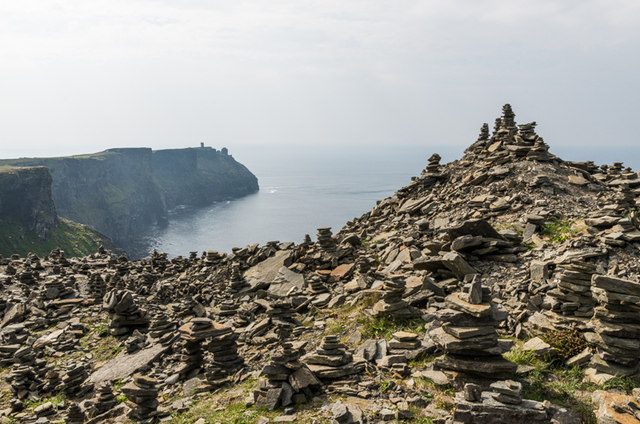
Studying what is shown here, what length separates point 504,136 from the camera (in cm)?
3816

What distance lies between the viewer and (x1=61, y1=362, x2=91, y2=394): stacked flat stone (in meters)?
20.1

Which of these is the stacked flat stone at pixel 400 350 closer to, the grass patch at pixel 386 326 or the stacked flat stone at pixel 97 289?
the grass patch at pixel 386 326

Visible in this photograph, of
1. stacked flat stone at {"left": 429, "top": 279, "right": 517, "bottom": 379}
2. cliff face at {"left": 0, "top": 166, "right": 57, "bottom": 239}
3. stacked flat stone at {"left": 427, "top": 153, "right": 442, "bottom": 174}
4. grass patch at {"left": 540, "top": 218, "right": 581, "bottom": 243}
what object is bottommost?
cliff face at {"left": 0, "top": 166, "right": 57, "bottom": 239}

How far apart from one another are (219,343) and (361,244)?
49.3ft

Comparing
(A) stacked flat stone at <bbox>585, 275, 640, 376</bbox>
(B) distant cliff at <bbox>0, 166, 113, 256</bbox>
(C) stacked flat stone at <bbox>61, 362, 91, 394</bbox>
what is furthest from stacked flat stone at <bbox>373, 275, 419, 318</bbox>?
(B) distant cliff at <bbox>0, 166, 113, 256</bbox>

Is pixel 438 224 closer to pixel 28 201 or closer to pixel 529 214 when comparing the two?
pixel 529 214

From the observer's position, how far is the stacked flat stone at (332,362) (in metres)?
13.9

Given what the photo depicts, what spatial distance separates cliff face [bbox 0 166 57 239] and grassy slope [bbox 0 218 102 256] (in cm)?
254

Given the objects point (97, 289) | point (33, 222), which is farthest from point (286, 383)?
point (33, 222)

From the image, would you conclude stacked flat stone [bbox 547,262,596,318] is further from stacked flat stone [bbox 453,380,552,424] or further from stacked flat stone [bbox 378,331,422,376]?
stacked flat stone [bbox 453,380,552,424]

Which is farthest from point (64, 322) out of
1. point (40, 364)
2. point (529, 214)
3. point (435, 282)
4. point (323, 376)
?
point (529, 214)

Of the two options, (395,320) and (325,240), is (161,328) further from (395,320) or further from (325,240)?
(395,320)

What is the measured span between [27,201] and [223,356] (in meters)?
183

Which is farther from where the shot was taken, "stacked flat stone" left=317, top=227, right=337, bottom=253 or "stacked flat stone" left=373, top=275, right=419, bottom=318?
"stacked flat stone" left=317, top=227, right=337, bottom=253
